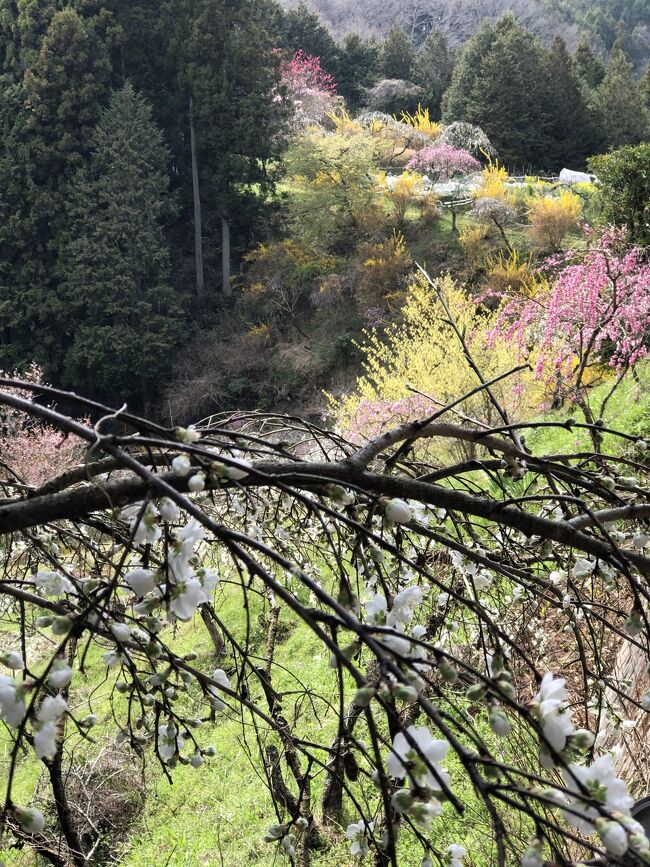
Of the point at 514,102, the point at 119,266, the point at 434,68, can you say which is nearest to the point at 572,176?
the point at 514,102

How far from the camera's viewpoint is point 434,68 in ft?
66.9

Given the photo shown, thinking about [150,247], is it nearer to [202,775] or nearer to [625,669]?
[202,775]

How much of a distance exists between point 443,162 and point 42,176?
870 cm

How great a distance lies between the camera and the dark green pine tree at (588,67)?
19.4 meters

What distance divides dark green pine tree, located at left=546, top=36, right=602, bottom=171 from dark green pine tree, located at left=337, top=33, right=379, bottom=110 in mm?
5864

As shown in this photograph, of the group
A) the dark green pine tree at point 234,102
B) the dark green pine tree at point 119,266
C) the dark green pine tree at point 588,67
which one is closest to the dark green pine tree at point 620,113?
the dark green pine tree at point 588,67

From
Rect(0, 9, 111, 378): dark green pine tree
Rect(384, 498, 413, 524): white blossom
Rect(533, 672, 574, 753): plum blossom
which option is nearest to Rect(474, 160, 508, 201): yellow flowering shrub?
Rect(0, 9, 111, 378): dark green pine tree

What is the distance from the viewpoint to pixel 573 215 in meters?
11.0

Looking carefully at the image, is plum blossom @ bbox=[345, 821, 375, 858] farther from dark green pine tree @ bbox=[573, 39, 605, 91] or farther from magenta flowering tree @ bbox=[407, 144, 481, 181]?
dark green pine tree @ bbox=[573, 39, 605, 91]

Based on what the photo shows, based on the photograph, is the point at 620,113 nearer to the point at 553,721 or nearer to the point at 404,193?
the point at 404,193

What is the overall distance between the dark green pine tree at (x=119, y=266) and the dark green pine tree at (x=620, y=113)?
39.3 ft

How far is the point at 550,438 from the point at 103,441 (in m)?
5.51

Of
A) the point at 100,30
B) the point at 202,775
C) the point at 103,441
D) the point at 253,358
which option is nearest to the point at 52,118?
the point at 100,30

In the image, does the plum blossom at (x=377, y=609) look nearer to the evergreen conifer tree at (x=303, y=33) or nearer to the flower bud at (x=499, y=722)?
the flower bud at (x=499, y=722)
